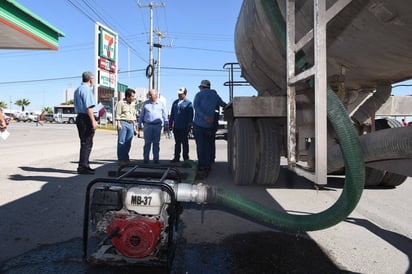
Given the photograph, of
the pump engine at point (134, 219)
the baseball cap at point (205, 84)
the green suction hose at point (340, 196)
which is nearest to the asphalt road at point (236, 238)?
the pump engine at point (134, 219)

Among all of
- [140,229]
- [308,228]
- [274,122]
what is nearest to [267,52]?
[274,122]

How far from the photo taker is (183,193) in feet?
8.07

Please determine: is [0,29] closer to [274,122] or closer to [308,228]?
[274,122]

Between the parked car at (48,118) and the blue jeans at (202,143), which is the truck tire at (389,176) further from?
the parked car at (48,118)

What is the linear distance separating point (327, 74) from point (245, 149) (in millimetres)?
2042

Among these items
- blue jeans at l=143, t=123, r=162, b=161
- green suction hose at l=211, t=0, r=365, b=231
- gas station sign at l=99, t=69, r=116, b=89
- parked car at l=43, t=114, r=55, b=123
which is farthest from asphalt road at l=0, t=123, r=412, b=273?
parked car at l=43, t=114, r=55, b=123

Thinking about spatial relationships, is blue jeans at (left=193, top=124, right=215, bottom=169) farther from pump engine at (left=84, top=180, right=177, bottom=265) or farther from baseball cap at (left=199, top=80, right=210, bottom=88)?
pump engine at (left=84, top=180, right=177, bottom=265)

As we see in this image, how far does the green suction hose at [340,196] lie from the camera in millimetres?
2006

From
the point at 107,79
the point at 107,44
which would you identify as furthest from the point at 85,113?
the point at 107,79

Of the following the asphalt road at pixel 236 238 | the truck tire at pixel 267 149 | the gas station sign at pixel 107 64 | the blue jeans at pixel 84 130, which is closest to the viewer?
the asphalt road at pixel 236 238

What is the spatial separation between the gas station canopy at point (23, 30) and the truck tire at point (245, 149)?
21.3ft

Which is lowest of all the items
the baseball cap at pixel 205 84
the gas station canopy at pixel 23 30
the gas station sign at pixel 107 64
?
the baseball cap at pixel 205 84

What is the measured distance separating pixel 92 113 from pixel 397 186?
5.20 meters

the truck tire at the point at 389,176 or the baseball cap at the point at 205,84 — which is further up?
the baseball cap at the point at 205,84
